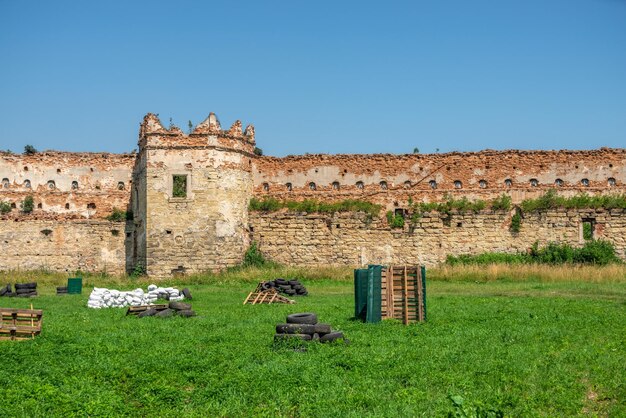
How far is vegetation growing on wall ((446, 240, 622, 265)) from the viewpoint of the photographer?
24938 millimetres

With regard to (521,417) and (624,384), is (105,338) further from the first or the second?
(624,384)

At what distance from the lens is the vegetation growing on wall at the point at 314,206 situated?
26941 mm

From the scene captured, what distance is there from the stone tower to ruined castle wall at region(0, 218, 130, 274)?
275 centimetres

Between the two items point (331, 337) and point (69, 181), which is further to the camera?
point (69, 181)

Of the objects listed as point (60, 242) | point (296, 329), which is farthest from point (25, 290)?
point (296, 329)

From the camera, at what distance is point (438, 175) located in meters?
28.2

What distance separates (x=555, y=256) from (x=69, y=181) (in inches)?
783

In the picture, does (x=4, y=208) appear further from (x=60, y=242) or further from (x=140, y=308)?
(x=140, y=308)

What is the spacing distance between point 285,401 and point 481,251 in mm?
18977

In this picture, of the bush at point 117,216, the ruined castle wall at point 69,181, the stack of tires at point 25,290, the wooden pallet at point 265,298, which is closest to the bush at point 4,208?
the ruined castle wall at point 69,181

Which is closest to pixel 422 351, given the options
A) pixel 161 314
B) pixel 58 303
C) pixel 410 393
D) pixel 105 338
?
pixel 410 393

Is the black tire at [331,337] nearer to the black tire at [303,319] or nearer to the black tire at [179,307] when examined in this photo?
the black tire at [303,319]

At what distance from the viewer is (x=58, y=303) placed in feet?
62.7

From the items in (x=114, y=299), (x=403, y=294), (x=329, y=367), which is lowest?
(x=329, y=367)
